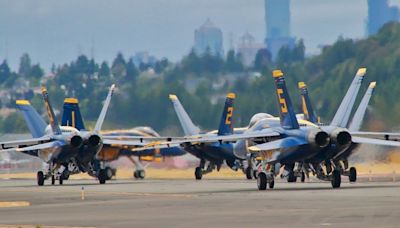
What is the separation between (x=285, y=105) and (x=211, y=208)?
12.5 meters

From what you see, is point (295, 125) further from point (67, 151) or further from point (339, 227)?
point (339, 227)

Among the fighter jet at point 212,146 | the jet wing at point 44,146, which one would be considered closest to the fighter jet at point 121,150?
the fighter jet at point 212,146

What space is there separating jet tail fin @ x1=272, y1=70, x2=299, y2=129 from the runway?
2.48 meters

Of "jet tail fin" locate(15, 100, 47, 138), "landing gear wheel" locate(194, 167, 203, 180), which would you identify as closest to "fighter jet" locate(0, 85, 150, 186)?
"jet tail fin" locate(15, 100, 47, 138)

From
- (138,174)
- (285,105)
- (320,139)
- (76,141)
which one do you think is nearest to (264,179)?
(320,139)

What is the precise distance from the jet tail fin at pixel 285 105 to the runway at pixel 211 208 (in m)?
2.48

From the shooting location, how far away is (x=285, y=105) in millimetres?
44625

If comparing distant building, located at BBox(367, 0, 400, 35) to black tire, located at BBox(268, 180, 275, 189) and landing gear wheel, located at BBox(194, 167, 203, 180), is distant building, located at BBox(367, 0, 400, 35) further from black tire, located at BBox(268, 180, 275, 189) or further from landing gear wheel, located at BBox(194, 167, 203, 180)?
black tire, located at BBox(268, 180, 275, 189)

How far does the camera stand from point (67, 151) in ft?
186

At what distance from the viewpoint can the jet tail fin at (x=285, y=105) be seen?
44.6 meters

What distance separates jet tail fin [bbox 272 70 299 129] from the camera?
44619 mm

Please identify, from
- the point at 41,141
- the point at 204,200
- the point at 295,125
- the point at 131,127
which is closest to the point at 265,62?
the point at 131,127

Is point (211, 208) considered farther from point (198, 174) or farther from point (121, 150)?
point (121, 150)

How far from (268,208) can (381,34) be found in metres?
44.6
